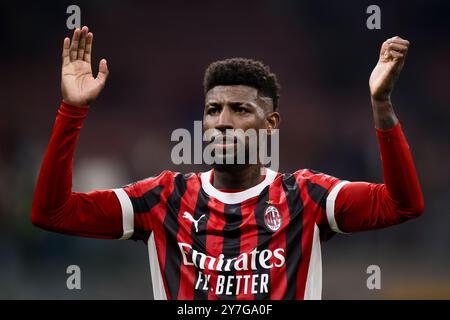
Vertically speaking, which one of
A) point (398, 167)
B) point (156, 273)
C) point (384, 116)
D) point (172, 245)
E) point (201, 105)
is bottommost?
point (156, 273)

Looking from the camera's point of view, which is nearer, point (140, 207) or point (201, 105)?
point (140, 207)

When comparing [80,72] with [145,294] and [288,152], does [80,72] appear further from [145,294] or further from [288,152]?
[288,152]

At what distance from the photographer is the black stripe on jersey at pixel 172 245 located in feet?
11.2

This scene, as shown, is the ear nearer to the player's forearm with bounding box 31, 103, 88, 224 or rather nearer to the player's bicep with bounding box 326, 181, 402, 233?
the player's bicep with bounding box 326, 181, 402, 233

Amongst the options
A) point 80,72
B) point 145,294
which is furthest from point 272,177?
point 145,294

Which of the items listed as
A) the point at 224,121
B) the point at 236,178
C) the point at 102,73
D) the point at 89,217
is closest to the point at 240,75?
the point at 224,121

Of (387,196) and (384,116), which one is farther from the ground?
(384,116)

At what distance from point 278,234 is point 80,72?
4.02ft

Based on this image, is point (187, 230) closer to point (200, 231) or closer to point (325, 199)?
point (200, 231)

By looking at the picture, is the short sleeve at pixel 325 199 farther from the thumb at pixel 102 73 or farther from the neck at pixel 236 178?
the thumb at pixel 102 73

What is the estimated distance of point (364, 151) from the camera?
875cm

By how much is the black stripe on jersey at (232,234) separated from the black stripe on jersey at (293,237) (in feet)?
0.80

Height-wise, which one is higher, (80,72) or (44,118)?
(44,118)

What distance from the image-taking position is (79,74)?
3.32m
